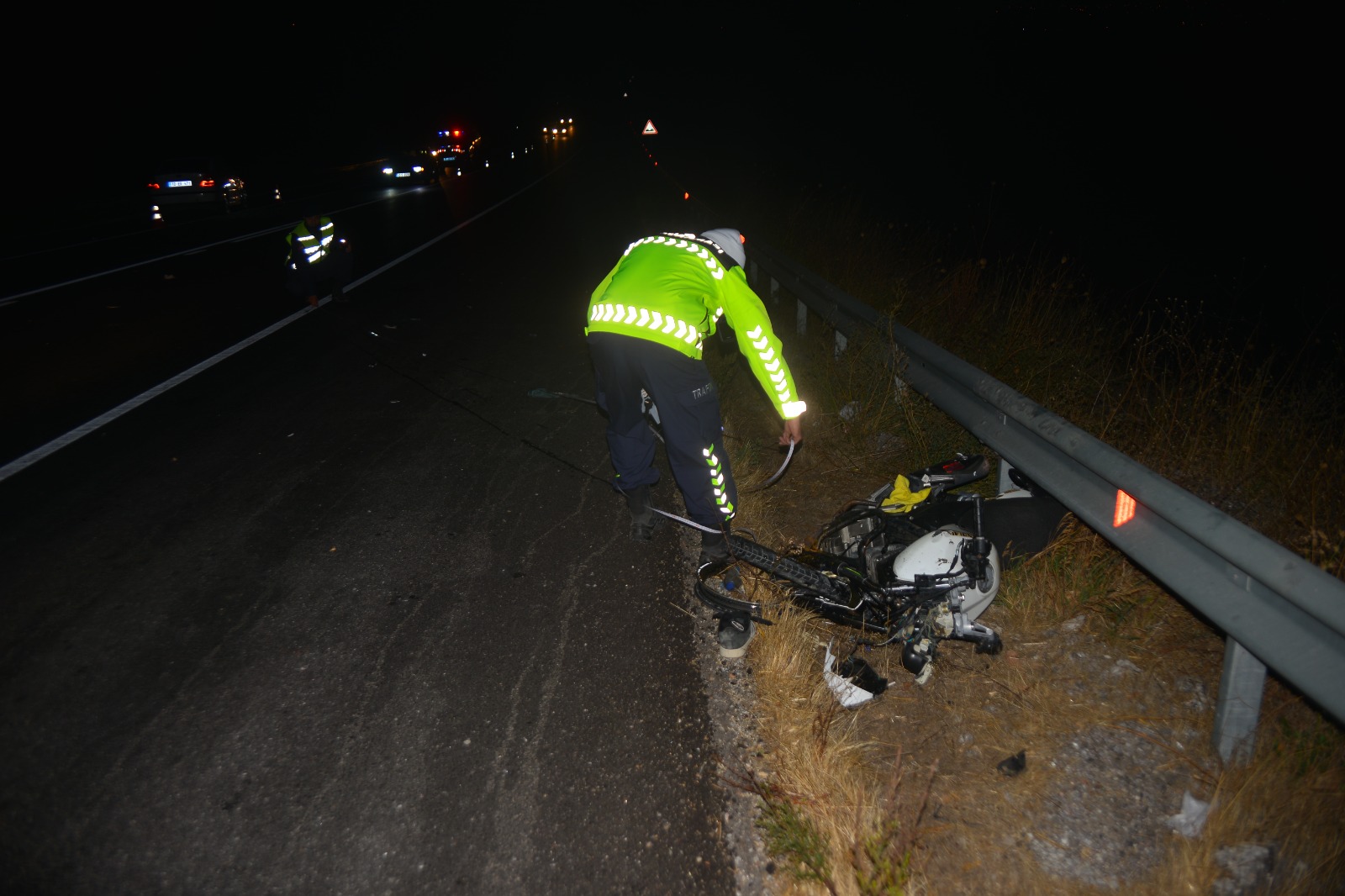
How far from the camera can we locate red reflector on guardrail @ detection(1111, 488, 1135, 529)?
274 centimetres

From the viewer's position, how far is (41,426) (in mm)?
5848

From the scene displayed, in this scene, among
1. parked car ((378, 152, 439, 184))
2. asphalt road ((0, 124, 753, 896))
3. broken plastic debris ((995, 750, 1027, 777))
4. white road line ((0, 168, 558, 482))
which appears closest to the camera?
asphalt road ((0, 124, 753, 896))

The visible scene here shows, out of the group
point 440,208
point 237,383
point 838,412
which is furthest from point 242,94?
point 838,412

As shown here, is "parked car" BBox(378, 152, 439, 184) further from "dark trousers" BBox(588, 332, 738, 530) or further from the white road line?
"dark trousers" BBox(588, 332, 738, 530)

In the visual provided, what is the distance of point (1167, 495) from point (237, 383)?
6.83 metres

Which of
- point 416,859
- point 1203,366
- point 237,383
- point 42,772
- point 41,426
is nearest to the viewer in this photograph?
point 416,859

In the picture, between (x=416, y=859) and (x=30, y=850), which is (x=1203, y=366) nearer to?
(x=416, y=859)

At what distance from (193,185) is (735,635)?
77.7 feet

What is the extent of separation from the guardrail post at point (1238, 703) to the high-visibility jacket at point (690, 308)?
6.04 feet

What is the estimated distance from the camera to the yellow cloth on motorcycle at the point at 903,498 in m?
3.75

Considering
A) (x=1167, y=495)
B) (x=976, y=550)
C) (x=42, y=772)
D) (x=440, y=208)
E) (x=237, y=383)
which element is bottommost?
(x=440, y=208)

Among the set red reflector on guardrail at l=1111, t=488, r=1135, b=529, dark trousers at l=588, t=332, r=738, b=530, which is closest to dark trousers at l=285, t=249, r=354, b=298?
dark trousers at l=588, t=332, r=738, b=530

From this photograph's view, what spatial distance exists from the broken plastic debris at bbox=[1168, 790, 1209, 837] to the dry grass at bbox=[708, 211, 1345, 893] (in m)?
0.05

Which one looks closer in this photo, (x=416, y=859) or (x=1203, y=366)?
(x=416, y=859)
